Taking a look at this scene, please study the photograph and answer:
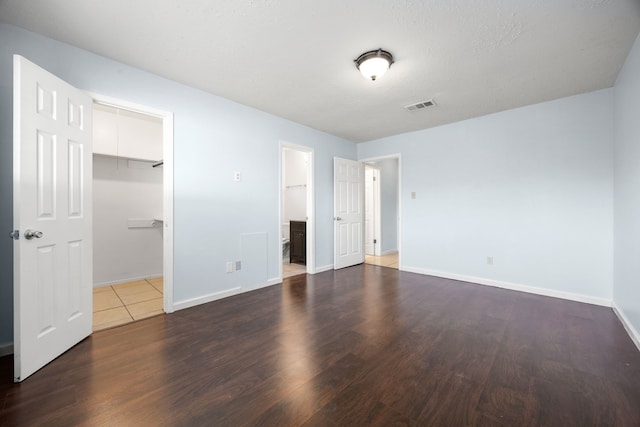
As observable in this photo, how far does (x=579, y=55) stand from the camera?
230cm

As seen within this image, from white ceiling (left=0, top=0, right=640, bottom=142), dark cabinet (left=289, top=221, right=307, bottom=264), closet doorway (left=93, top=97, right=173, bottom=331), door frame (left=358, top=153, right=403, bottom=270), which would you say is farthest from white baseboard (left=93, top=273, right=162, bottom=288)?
door frame (left=358, top=153, right=403, bottom=270)

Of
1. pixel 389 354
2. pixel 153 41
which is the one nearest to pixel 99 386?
pixel 389 354

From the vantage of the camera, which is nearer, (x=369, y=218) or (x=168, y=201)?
(x=168, y=201)

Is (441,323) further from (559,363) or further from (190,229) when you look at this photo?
(190,229)

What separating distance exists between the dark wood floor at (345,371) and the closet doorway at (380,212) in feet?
10.8

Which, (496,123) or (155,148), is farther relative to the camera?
(155,148)

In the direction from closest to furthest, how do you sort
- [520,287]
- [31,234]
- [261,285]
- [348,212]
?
[31,234]
[520,287]
[261,285]
[348,212]

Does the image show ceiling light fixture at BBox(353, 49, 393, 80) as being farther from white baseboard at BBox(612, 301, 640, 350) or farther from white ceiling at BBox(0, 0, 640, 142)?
white baseboard at BBox(612, 301, 640, 350)

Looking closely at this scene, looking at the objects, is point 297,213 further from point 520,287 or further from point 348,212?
point 520,287

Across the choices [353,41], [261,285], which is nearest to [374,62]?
[353,41]

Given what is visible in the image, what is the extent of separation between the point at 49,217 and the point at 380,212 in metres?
5.44

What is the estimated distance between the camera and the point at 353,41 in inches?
83.4

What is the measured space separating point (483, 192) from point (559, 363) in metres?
2.50

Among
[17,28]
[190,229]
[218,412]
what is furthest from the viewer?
[190,229]
